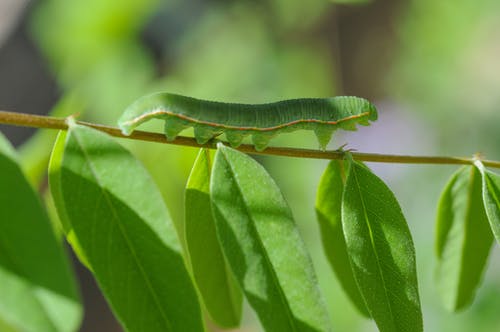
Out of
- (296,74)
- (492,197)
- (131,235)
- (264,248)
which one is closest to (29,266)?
(131,235)

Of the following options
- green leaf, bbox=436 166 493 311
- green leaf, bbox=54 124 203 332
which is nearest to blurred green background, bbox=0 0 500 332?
green leaf, bbox=54 124 203 332

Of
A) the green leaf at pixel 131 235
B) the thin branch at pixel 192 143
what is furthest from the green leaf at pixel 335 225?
the green leaf at pixel 131 235

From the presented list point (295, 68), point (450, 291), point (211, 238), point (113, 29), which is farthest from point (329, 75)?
point (211, 238)

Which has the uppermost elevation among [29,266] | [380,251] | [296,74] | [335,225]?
[296,74]

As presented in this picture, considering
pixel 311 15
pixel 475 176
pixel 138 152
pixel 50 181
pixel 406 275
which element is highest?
pixel 311 15

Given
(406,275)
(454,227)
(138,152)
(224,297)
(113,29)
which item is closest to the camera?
(406,275)

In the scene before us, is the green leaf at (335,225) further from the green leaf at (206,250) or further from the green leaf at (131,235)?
the green leaf at (131,235)

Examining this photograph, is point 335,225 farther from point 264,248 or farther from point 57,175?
point 57,175

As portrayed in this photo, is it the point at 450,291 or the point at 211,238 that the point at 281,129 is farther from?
the point at 450,291
